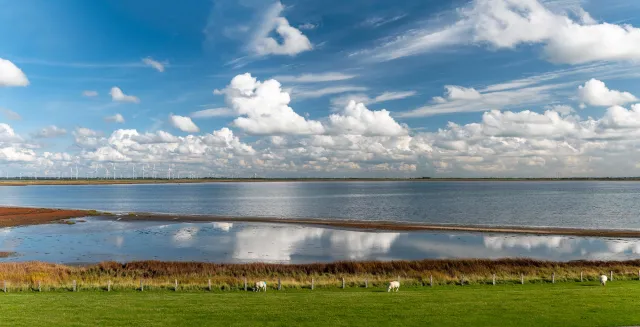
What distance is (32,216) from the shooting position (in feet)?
323

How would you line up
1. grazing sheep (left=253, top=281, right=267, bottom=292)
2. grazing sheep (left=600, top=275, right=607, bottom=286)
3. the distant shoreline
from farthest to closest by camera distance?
1. the distant shoreline
2. grazing sheep (left=253, top=281, right=267, bottom=292)
3. grazing sheep (left=600, top=275, right=607, bottom=286)

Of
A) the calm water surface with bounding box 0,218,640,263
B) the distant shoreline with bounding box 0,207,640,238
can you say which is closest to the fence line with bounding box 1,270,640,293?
the calm water surface with bounding box 0,218,640,263

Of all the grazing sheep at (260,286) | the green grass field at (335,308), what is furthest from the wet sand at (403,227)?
the grazing sheep at (260,286)

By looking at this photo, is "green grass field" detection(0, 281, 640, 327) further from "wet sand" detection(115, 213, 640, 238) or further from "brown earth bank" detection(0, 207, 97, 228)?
"brown earth bank" detection(0, 207, 97, 228)

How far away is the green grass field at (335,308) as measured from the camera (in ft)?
74.5

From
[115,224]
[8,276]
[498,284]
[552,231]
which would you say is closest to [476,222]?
[552,231]

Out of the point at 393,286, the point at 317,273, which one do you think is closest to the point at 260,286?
the point at 317,273

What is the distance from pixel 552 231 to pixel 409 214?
36155 millimetres

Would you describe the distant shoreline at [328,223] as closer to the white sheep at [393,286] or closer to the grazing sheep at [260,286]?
the white sheep at [393,286]

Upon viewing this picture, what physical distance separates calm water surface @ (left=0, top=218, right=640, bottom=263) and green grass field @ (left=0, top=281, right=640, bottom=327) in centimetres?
2136

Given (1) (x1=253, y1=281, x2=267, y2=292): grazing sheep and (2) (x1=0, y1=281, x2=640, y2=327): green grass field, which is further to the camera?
(1) (x1=253, y1=281, x2=267, y2=292): grazing sheep

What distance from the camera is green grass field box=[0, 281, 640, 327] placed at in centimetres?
2272

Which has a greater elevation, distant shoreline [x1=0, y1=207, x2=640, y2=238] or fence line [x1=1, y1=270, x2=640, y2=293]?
fence line [x1=1, y1=270, x2=640, y2=293]

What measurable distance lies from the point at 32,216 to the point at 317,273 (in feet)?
280
